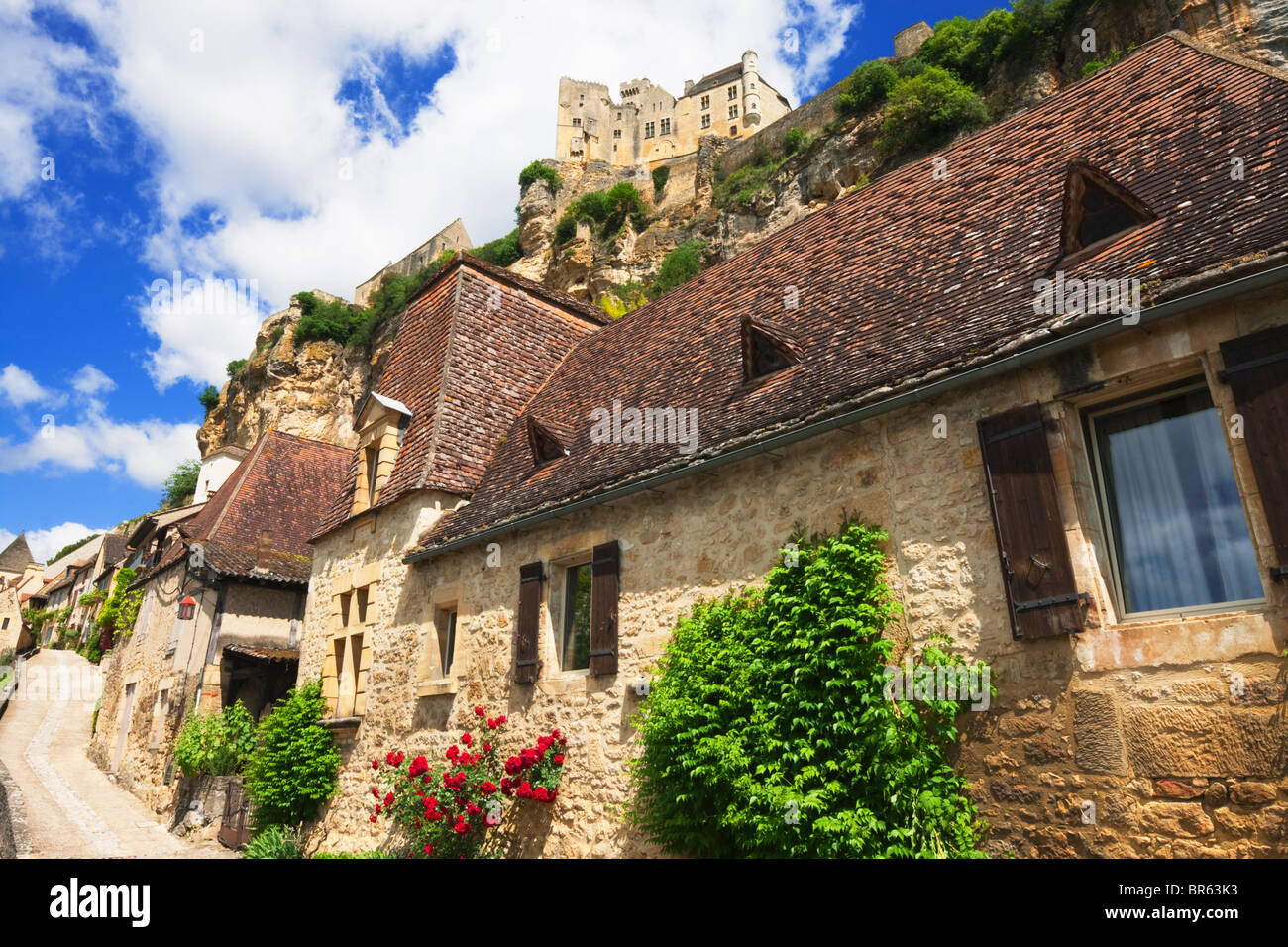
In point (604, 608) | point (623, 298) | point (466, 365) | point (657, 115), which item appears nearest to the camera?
point (604, 608)

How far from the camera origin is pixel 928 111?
25734 mm

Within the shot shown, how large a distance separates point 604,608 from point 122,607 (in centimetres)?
1894

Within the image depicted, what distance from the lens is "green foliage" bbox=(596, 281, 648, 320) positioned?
31.7m

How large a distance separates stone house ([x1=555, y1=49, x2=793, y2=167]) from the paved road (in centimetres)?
4941

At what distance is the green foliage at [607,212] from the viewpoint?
4147 centimetres

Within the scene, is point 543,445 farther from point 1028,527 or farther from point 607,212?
point 607,212

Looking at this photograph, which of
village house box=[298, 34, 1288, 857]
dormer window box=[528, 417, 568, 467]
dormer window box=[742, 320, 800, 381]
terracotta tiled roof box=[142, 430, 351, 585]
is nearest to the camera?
village house box=[298, 34, 1288, 857]

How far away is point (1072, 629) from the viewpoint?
4926mm

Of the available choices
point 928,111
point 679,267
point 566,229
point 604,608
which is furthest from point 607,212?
point 604,608

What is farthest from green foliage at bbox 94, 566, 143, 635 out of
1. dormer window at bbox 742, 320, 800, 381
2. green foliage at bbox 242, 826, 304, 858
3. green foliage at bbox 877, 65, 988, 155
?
green foliage at bbox 877, 65, 988, 155

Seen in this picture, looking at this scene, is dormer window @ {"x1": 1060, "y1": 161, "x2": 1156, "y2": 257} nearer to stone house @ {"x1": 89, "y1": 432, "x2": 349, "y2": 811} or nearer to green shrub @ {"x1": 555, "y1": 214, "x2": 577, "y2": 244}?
stone house @ {"x1": 89, "y1": 432, "x2": 349, "y2": 811}

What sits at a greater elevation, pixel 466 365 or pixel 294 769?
pixel 466 365
